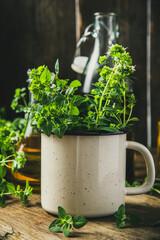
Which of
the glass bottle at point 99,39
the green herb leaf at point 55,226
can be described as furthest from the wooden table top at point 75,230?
the glass bottle at point 99,39

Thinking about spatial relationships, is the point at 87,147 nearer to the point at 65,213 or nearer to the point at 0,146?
the point at 65,213

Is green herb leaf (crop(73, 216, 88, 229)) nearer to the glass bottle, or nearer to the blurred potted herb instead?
the blurred potted herb

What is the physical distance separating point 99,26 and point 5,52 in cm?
71

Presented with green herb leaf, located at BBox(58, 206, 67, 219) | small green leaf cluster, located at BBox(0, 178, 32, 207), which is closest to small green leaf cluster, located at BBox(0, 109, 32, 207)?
small green leaf cluster, located at BBox(0, 178, 32, 207)

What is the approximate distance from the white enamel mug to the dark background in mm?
867

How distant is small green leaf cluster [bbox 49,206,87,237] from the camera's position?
51cm

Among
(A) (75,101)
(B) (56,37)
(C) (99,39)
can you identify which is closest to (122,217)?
(A) (75,101)

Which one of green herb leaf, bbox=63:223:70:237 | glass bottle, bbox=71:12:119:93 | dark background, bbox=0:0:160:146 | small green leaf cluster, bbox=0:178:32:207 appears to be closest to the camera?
green herb leaf, bbox=63:223:70:237

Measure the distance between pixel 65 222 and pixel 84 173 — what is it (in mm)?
81

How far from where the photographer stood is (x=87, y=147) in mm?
530

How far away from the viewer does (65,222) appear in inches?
20.4

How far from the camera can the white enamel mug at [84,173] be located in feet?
1.74

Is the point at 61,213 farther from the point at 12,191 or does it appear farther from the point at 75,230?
the point at 12,191

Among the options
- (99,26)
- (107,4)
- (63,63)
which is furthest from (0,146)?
(107,4)
